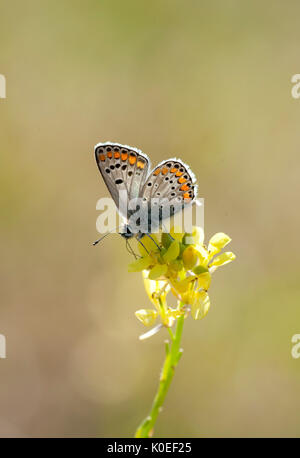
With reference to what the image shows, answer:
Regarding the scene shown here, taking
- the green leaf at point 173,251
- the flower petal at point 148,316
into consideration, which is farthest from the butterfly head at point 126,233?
the flower petal at point 148,316

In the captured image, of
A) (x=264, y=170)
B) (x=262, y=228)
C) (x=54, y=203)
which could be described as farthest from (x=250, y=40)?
(x=54, y=203)

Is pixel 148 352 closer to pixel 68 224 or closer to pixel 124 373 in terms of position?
pixel 124 373

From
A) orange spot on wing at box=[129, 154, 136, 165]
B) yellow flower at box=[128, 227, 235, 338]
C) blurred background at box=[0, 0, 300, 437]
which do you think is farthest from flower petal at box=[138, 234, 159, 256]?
blurred background at box=[0, 0, 300, 437]

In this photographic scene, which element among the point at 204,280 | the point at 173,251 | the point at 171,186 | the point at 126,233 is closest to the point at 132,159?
the point at 171,186

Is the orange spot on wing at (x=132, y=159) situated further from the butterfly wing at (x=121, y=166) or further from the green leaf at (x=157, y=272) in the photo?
the green leaf at (x=157, y=272)

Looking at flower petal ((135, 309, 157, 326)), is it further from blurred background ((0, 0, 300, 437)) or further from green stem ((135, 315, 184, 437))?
blurred background ((0, 0, 300, 437))
